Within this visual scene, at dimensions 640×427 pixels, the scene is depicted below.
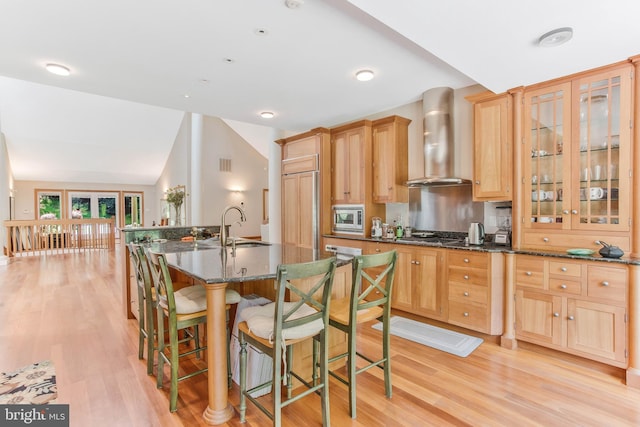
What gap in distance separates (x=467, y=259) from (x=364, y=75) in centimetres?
204

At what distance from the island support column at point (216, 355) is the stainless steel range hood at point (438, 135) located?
8.69 ft

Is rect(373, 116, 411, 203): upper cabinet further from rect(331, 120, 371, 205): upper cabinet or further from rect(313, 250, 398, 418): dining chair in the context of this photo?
rect(313, 250, 398, 418): dining chair

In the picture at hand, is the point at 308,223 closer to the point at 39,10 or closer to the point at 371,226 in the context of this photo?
the point at 371,226

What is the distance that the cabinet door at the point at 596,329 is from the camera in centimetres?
234

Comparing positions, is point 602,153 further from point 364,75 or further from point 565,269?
point 364,75

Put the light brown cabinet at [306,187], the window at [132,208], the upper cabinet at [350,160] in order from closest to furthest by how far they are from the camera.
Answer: the upper cabinet at [350,160] → the light brown cabinet at [306,187] → the window at [132,208]

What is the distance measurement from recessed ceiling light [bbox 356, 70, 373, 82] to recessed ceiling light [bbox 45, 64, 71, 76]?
270cm

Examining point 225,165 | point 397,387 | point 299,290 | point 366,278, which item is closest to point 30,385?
point 299,290

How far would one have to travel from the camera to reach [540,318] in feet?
8.90

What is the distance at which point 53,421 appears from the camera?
74.4 inches

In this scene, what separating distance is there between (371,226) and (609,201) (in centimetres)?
239

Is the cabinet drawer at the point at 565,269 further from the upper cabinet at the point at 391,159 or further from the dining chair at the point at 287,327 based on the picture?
the dining chair at the point at 287,327

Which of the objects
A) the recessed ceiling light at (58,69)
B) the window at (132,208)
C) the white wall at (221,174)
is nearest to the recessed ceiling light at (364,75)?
the recessed ceiling light at (58,69)

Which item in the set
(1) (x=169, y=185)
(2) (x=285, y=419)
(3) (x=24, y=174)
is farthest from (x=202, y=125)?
(2) (x=285, y=419)
